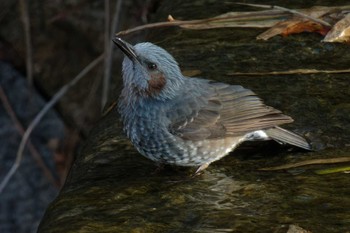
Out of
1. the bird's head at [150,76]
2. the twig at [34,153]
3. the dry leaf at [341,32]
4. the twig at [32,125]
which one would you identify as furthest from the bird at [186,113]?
the twig at [34,153]

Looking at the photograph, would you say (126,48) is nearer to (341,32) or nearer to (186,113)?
(186,113)

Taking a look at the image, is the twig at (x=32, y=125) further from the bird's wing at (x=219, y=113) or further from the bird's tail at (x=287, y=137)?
the bird's tail at (x=287, y=137)

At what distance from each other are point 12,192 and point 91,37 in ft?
5.19

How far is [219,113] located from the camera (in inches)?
191

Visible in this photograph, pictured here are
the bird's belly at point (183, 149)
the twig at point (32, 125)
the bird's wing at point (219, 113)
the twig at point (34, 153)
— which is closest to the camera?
the bird's belly at point (183, 149)

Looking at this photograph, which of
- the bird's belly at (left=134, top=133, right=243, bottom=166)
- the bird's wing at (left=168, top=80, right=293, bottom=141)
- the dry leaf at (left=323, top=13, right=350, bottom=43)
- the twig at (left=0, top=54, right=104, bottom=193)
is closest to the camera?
the bird's belly at (left=134, top=133, right=243, bottom=166)

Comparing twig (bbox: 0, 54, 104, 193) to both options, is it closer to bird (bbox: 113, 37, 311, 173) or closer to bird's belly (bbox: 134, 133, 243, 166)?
bird (bbox: 113, 37, 311, 173)

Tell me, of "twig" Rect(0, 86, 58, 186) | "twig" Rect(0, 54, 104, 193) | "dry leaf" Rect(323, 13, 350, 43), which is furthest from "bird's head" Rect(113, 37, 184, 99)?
"twig" Rect(0, 86, 58, 186)

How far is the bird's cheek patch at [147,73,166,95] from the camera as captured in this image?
15.8 ft

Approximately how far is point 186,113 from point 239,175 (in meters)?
0.50

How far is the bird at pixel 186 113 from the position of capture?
4.68 metres


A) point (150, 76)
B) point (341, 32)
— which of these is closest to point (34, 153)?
point (341, 32)

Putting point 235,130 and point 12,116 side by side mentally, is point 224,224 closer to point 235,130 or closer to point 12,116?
point 235,130

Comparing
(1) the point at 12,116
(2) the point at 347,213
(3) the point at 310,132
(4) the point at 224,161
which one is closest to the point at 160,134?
(4) the point at 224,161
